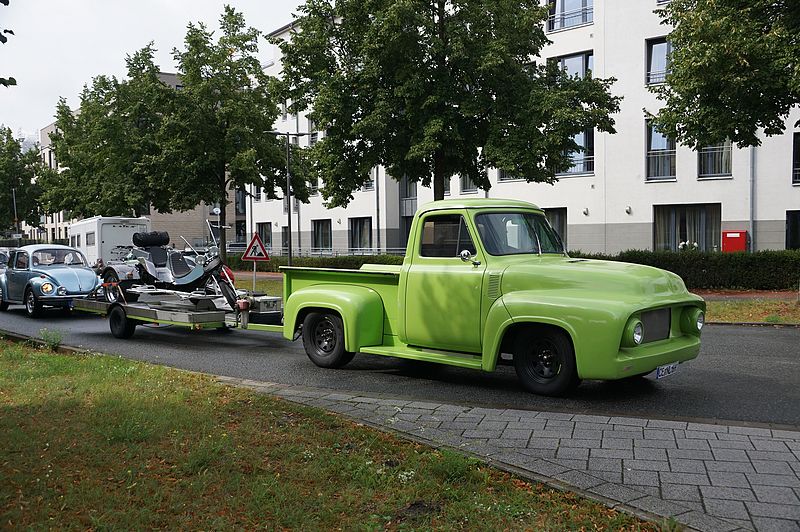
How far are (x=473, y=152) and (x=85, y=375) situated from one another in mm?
13536

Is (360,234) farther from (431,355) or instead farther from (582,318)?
(582,318)

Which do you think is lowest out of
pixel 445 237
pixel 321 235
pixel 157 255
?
pixel 157 255

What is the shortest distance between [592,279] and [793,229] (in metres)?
21.8

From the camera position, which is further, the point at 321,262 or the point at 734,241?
the point at 321,262

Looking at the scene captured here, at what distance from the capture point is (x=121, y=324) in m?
12.8

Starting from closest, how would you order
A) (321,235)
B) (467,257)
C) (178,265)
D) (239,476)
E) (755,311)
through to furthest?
(239,476), (467,257), (178,265), (755,311), (321,235)

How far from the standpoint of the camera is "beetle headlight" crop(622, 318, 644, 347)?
260 inches

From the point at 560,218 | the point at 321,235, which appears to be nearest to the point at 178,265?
the point at 560,218

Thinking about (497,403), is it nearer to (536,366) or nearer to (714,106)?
(536,366)

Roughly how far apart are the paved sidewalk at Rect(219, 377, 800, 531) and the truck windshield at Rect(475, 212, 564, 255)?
196 cm

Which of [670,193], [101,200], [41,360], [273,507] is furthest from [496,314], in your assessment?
[101,200]

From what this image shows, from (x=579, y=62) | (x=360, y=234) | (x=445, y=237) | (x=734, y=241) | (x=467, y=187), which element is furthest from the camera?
(x=360, y=234)

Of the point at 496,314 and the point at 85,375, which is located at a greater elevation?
the point at 496,314

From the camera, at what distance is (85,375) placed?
26.9 ft
